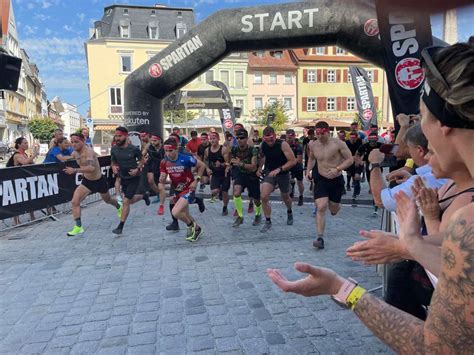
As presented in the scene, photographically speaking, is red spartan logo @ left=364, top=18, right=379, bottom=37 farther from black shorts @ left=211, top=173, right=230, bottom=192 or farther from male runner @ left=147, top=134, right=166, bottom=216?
male runner @ left=147, top=134, right=166, bottom=216

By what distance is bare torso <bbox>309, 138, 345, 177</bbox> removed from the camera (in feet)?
19.1

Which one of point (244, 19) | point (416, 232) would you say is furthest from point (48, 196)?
point (416, 232)

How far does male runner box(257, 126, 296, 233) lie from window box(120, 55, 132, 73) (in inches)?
1451

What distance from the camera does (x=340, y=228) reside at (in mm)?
6695

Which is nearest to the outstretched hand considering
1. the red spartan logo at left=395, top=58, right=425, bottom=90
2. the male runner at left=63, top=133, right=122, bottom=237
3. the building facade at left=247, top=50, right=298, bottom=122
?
the red spartan logo at left=395, top=58, right=425, bottom=90

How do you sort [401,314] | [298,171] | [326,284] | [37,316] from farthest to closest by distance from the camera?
1. [298,171]
2. [37,316]
3. [326,284]
4. [401,314]

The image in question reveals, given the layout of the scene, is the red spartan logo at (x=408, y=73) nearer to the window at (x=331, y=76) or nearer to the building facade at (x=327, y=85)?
the building facade at (x=327, y=85)

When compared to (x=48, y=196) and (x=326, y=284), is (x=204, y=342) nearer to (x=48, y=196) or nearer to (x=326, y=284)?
(x=326, y=284)

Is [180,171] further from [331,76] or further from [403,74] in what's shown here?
[331,76]

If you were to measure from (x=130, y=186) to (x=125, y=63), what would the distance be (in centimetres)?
3705

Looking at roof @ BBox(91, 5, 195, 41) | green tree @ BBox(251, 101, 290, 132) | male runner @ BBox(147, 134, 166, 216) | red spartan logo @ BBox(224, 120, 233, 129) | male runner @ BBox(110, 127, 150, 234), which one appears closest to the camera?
male runner @ BBox(110, 127, 150, 234)

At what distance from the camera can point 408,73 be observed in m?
5.48

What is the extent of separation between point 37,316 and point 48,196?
471 centimetres

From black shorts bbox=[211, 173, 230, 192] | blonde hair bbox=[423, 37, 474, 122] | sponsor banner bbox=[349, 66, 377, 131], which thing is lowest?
black shorts bbox=[211, 173, 230, 192]
